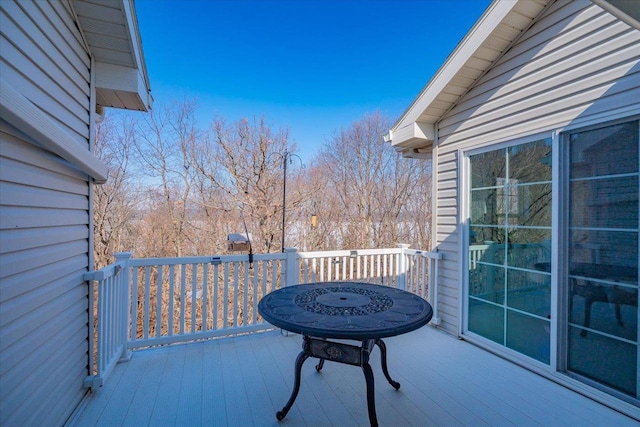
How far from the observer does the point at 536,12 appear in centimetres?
255

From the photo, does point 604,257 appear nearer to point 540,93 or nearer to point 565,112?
point 565,112

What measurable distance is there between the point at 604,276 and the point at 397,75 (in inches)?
298

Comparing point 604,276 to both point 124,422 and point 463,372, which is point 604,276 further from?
point 124,422

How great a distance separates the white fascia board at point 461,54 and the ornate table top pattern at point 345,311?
211 cm

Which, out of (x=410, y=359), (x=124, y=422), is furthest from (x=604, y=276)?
(x=124, y=422)

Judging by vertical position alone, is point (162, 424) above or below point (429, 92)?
below

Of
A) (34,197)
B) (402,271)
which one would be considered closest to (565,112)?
(402,271)

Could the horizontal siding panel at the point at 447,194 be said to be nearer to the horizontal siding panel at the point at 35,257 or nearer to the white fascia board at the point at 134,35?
the white fascia board at the point at 134,35

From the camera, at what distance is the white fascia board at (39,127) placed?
1.24m

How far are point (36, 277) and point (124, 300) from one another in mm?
1289


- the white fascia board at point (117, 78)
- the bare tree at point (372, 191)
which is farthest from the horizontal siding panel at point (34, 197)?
the bare tree at point (372, 191)

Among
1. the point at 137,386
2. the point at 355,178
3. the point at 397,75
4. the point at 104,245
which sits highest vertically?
the point at 397,75

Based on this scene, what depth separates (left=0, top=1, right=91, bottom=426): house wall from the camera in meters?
1.41

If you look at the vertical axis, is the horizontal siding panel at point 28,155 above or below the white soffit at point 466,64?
below
